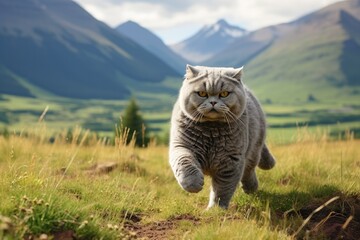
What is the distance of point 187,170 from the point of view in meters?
6.48

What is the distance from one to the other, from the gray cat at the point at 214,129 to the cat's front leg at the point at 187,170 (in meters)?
0.01

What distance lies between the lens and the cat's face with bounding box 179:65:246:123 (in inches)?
268

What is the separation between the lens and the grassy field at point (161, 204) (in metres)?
4.81

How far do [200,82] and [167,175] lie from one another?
13.6ft

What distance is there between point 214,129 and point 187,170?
987 millimetres

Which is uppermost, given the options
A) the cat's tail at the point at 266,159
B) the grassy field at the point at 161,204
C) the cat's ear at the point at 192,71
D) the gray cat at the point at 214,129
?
the cat's ear at the point at 192,71

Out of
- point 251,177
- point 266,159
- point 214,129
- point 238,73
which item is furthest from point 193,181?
point 266,159

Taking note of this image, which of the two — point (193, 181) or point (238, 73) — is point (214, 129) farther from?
point (193, 181)

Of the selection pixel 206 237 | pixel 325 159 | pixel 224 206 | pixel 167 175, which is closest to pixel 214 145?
pixel 224 206

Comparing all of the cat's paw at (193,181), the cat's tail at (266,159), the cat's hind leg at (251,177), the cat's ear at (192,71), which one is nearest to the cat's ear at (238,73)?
the cat's ear at (192,71)

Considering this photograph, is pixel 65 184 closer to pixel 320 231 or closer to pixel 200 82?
pixel 200 82

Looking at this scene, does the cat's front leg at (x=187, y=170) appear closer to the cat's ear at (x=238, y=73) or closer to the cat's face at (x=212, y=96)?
the cat's face at (x=212, y=96)

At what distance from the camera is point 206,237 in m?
5.04

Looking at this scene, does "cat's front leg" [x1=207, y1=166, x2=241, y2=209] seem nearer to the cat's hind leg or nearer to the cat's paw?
the cat's paw
